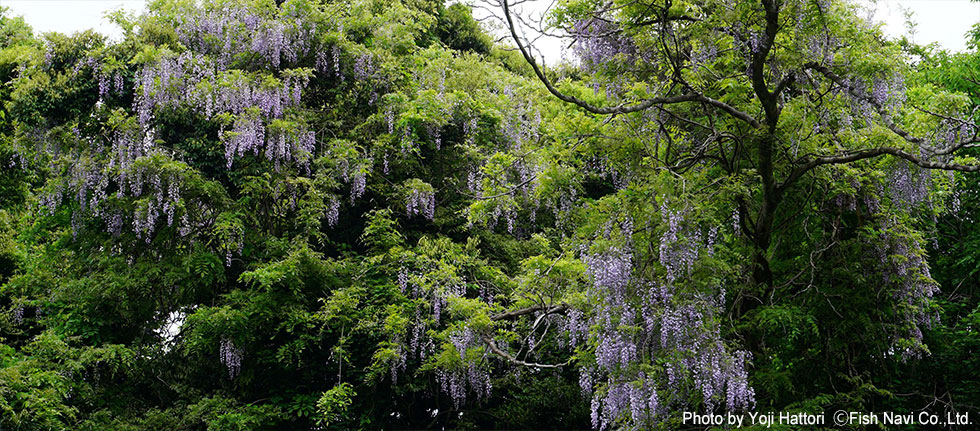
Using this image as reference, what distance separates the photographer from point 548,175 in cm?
664

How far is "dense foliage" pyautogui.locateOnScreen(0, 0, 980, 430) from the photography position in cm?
561

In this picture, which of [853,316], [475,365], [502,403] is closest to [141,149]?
[475,365]

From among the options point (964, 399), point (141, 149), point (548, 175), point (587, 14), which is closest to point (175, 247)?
point (141, 149)

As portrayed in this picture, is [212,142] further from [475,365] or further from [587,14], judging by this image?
[587,14]

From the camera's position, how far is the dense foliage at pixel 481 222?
221 inches

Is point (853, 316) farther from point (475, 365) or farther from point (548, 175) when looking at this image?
point (475, 365)

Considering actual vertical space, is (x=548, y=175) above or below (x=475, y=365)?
above

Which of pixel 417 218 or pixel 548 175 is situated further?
pixel 417 218

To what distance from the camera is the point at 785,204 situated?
6.49 metres

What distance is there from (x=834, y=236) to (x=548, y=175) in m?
2.31

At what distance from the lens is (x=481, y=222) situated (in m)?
8.52

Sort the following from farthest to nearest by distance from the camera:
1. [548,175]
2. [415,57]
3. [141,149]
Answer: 1. [415,57]
2. [141,149]
3. [548,175]

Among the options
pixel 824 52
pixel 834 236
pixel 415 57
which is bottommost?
pixel 834 236

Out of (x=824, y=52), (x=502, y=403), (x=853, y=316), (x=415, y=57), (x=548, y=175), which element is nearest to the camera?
(x=824, y=52)
